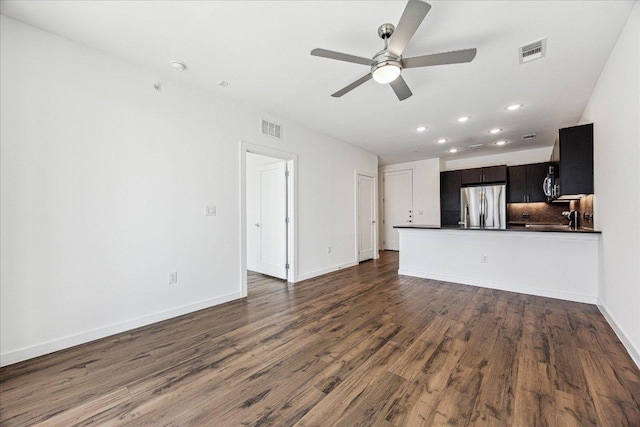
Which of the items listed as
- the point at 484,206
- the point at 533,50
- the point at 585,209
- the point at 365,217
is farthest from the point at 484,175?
the point at 533,50

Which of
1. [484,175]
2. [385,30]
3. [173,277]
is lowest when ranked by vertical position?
[173,277]

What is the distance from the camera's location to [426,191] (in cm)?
736

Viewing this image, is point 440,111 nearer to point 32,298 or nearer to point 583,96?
point 583,96

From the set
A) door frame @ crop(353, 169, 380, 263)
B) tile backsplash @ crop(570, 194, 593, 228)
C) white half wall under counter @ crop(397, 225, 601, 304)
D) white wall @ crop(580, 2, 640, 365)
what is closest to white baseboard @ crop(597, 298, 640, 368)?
white wall @ crop(580, 2, 640, 365)

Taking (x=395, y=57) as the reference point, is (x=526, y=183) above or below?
below

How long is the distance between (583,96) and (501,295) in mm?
2878

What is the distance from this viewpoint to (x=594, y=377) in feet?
6.10

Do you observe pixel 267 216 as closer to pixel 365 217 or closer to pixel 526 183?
pixel 365 217

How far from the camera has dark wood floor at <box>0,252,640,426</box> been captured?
5.09 feet

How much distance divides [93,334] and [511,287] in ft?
17.3

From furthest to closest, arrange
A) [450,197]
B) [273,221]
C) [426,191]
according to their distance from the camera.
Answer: [426,191], [450,197], [273,221]

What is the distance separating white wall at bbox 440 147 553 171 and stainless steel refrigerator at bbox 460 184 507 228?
2.86 feet

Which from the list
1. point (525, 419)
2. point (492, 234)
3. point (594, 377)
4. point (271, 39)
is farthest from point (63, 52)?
point (492, 234)

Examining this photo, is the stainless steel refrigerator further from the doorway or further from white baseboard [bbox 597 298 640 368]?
white baseboard [bbox 597 298 640 368]
